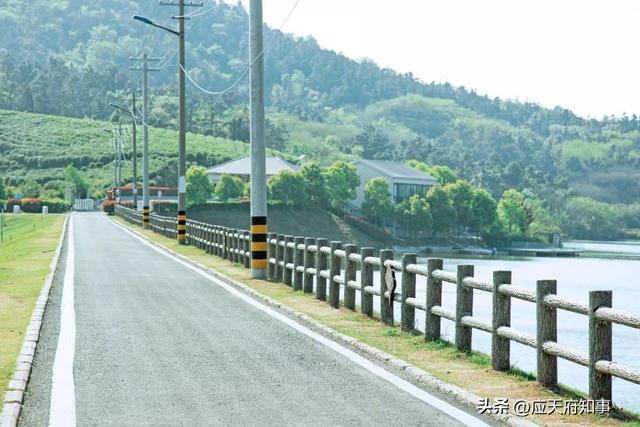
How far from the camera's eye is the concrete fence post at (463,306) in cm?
1338

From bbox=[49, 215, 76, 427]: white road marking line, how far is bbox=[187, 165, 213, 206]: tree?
422ft

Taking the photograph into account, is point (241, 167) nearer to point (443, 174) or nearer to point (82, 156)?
point (82, 156)

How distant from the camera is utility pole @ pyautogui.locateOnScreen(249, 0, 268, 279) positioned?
2606cm

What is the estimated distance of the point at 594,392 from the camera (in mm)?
10234

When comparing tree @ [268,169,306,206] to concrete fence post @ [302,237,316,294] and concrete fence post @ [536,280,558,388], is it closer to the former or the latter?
concrete fence post @ [302,237,316,294]

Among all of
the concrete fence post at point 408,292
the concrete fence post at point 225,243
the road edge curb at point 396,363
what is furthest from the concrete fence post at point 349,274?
the concrete fence post at point 225,243

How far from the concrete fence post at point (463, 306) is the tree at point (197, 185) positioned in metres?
135

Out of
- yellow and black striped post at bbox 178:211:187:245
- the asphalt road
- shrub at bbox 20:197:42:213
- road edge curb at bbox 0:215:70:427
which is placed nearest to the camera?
road edge curb at bbox 0:215:70:427

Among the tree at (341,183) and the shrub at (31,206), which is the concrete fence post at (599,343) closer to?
the shrub at (31,206)

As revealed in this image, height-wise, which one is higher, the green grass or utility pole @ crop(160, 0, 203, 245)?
utility pole @ crop(160, 0, 203, 245)

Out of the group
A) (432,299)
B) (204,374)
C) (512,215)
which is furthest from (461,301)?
(512,215)

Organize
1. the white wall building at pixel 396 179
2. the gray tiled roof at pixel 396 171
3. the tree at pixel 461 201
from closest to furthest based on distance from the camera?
the tree at pixel 461 201 < the white wall building at pixel 396 179 < the gray tiled roof at pixel 396 171

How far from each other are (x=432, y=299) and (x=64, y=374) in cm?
505

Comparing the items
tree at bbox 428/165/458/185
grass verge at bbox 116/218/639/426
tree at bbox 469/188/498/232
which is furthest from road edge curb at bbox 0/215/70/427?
tree at bbox 428/165/458/185
